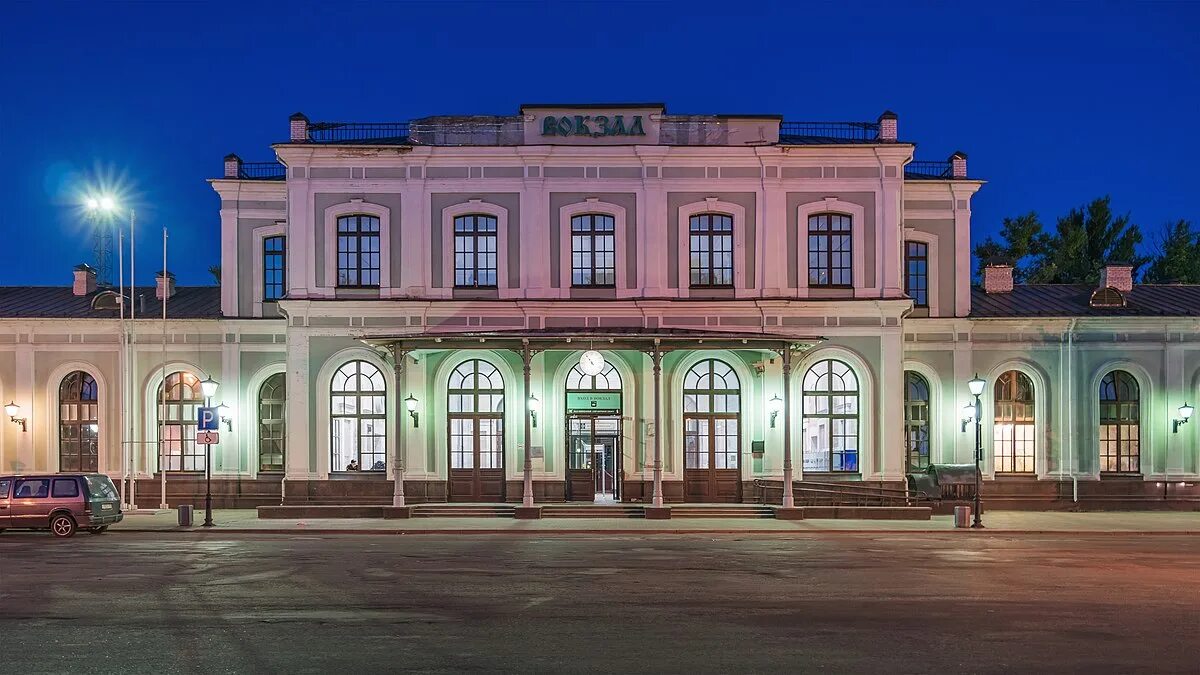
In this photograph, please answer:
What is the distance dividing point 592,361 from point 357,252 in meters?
7.63

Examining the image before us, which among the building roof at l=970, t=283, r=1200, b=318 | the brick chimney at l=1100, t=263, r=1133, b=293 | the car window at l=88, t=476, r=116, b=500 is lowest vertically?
the car window at l=88, t=476, r=116, b=500

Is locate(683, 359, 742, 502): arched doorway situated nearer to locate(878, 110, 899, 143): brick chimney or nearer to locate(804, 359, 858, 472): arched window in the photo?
locate(804, 359, 858, 472): arched window

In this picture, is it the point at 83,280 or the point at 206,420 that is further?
the point at 83,280

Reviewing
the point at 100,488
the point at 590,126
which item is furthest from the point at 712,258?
the point at 100,488

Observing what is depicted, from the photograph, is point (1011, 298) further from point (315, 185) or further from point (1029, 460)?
point (315, 185)

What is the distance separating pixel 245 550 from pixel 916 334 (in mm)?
20678

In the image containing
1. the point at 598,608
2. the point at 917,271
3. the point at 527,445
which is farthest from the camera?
the point at 917,271

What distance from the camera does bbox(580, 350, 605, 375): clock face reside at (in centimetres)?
3006

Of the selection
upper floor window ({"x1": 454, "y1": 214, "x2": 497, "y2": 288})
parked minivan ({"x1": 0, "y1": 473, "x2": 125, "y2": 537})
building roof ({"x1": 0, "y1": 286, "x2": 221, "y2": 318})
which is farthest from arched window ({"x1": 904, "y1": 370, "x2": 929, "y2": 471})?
parked minivan ({"x1": 0, "y1": 473, "x2": 125, "y2": 537})

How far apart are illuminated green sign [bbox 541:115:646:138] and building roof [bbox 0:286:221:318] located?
39.0ft

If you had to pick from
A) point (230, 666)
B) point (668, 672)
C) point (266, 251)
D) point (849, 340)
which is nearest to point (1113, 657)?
point (668, 672)

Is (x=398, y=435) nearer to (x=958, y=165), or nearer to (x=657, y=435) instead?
(x=657, y=435)

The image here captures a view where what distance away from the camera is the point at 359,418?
3133cm

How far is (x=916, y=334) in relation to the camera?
32.9 meters
